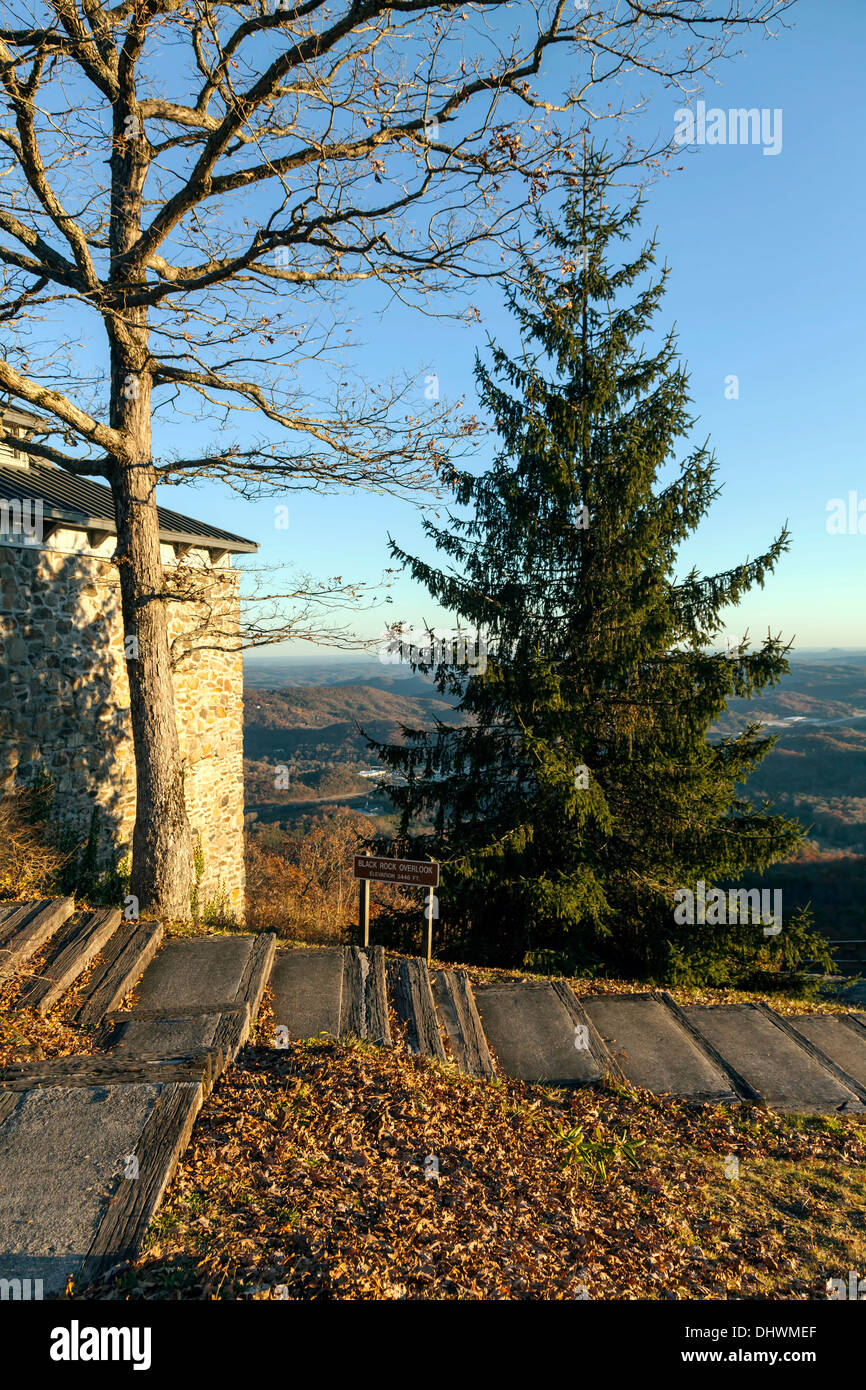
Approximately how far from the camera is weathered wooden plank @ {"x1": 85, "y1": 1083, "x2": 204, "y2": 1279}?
2.56 metres

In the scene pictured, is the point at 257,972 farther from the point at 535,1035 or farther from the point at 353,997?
the point at 535,1035

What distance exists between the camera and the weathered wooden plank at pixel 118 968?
4668mm

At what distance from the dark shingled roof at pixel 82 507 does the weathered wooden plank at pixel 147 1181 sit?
7029mm

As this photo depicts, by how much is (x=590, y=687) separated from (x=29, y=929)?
6717mm

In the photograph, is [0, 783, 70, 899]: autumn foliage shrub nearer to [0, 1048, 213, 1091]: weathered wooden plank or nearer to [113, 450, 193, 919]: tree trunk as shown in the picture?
[113, 450, 193, 919]: tree trunk

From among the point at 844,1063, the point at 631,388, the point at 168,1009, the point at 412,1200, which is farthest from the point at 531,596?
the point at 412,1200

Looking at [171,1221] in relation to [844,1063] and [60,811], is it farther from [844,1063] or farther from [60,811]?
[60,811]

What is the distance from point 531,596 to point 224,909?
6.96 m

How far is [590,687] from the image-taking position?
31.0ft

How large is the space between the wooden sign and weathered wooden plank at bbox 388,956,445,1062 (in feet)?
2.24

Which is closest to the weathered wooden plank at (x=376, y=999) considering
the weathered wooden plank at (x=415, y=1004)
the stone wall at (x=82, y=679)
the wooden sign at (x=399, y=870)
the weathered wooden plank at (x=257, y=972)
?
the weathered wooden plank at (x=415, y=1004)

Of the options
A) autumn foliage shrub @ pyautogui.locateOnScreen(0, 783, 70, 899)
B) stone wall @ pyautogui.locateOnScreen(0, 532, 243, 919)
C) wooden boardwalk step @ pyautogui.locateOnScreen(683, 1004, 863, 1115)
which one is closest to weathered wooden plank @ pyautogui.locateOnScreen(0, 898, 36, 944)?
autumn foliage shrub @ pyautogui.locateOnScreen(0, 783, 70, 899)

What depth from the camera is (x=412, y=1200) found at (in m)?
3.05

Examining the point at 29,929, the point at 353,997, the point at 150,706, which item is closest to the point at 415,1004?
the point at 353,997
